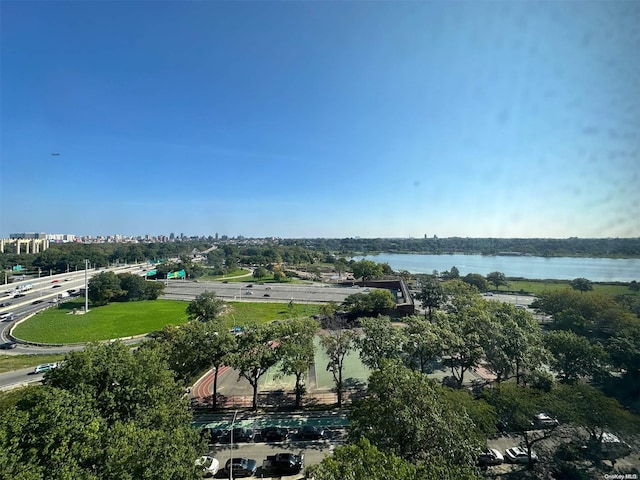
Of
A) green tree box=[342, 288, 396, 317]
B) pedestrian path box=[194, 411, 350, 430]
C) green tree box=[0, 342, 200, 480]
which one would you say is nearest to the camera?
green tree box=[0, 342, 200, 480]

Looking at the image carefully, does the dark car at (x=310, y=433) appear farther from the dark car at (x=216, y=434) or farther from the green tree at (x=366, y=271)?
the green tree at (x=366, y=271)

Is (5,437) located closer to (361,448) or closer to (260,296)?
(361,448)

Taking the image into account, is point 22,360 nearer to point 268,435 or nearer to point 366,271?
point 268,435

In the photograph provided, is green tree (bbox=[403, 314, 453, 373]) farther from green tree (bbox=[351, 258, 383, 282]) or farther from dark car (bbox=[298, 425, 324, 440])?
green tree (bbox=[351, 258, 383, 282])

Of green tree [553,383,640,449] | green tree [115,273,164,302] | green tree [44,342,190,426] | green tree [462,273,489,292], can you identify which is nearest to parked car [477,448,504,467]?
green tree [553,383,640,449]

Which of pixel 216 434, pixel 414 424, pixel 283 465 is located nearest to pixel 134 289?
pixel 216 434
